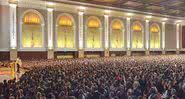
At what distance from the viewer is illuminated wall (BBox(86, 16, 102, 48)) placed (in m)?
35.2

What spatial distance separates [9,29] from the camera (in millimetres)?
27828

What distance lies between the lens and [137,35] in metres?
41.3

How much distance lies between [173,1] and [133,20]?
9.61 meters

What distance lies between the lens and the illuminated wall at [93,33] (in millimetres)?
35188

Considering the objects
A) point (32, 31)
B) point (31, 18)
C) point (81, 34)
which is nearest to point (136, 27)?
point (81, 34)

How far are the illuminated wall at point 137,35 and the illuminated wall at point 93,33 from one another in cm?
685

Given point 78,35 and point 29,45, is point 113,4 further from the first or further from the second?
point 29,45

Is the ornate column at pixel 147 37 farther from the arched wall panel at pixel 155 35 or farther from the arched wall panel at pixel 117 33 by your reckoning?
the arched wall panel at pixel 117 33

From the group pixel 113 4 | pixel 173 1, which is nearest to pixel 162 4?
pixel 173 1

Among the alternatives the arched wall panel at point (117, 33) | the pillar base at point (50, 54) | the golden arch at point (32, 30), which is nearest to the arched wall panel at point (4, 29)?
the golden arch at point (32, 30)

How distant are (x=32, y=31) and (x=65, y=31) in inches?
174

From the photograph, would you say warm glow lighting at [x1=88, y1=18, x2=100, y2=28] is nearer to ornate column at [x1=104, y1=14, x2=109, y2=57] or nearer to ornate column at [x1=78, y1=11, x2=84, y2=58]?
ornate column at [x1=104, y1=14, x2=109, y2=57]

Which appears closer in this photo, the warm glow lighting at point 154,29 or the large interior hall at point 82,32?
the large interior hall at point 82,32

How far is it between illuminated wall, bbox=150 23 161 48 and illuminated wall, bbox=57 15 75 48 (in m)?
15.7
